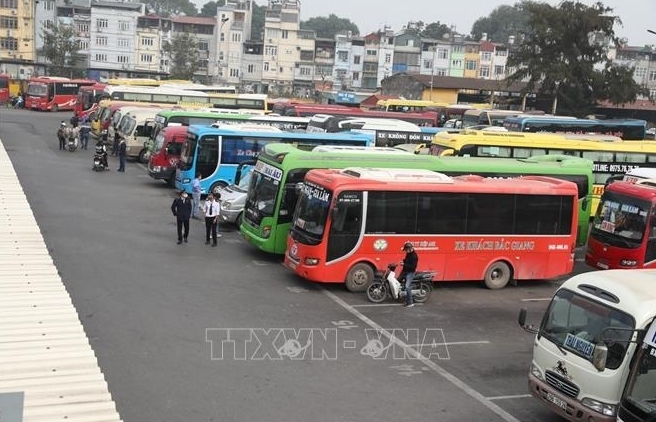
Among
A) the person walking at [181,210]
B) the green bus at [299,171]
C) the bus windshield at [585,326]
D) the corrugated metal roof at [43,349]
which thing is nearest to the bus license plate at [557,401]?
the bus windshield at [585,326]

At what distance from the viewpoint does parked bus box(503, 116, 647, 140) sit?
136 feet

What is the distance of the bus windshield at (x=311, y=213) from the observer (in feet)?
50.2

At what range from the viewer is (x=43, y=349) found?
7.52m

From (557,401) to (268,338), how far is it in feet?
16.4

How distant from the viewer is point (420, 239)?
1608cm

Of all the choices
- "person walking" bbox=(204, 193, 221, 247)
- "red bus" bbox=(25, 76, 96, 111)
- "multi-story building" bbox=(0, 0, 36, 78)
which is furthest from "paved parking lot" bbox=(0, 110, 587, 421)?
"multi-story building" bbox=(0, 0, 36, 78)

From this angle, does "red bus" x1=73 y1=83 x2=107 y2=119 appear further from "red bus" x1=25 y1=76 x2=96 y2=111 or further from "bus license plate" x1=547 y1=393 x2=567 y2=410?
"bus license plate" x1=547 y1=393 x2=567 y2=410

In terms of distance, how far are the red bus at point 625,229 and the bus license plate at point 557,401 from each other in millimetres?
9238

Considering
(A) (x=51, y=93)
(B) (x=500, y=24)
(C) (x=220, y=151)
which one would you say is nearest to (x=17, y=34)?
(A) (x=51, y=93)

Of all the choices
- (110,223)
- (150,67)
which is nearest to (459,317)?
(110,223)

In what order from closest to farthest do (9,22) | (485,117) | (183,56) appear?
(485,117)
(183,56)
(9,22)

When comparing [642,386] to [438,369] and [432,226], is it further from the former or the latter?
[432,226]

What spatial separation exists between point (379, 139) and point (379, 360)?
22803 millimetres

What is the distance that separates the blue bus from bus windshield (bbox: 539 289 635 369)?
1617cm
